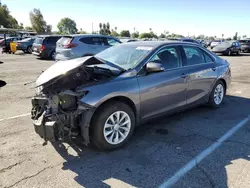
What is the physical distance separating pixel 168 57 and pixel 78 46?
8.60 metres

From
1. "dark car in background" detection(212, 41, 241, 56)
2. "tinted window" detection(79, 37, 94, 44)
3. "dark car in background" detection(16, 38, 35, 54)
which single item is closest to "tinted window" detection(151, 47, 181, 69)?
"tinted window" detection(79, 37, 94, 44)

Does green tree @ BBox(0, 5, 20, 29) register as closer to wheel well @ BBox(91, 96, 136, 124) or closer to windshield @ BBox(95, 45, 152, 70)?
windshield @ BBox(95, 45, 152, 70)

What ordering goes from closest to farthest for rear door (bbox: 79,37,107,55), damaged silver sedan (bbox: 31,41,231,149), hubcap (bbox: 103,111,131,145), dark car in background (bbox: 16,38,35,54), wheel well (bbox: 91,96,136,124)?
damaged silver sedan (bbox: 31,41,231,149) → wheel well (bbox: 91,96,136,124) → hubcap (bbox: 103,111,131,145) → rear door (bbox: 79,37,107,55) → dark car in background (bbox: 16,38,35,54)

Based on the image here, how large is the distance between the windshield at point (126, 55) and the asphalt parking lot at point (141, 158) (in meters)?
1.29

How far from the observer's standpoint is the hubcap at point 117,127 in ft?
12.1

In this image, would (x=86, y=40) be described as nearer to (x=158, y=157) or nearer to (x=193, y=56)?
(x=193, y=56)

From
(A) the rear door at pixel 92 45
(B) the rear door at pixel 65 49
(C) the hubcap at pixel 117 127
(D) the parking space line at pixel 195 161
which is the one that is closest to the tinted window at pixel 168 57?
(C) the hubcap at pixel 117 127

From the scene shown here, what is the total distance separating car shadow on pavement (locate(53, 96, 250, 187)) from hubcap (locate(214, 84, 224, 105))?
93cm

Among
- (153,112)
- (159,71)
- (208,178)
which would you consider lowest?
(208,178)

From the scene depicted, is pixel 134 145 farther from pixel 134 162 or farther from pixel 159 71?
pixel 159 71

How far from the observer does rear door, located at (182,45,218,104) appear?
16.3ft

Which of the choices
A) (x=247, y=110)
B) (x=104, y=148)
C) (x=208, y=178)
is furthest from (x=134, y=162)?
(x=247, y=110)

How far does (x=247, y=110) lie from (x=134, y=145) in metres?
3.42

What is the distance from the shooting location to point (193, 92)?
5086 mm
